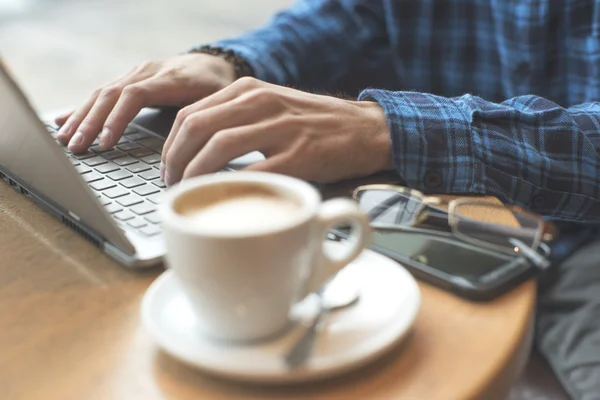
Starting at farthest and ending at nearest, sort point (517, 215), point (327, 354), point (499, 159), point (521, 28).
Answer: point (521, 28)
point (499, 159)
point (517, 215)
point (327, 354)

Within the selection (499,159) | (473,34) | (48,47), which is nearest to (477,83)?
(473,34)

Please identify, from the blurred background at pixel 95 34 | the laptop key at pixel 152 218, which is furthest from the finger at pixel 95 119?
the blurred background at pixel 95 34

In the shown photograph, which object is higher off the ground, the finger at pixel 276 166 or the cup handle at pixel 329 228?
the cup handle at pixel 329 228

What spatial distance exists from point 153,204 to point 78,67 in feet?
8.39

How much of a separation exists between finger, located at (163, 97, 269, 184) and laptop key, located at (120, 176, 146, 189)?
4cm

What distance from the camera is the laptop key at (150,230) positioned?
1.96 ft

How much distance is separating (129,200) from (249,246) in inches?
11.6

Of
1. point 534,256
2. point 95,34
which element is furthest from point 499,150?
point 95,34

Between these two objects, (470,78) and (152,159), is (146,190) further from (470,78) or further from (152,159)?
(470,78)

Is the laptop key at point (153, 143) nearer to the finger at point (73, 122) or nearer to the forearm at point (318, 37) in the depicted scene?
the finger at point (73, 122)

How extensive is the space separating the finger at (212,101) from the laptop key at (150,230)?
0.10 m

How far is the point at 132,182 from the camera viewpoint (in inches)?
28.0

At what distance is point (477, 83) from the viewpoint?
1160mm

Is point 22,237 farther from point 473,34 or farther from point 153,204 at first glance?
point 473,34
